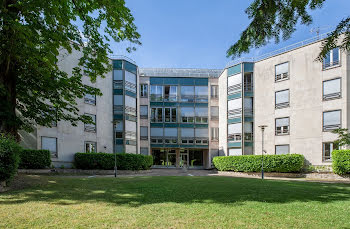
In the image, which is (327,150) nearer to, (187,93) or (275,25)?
(187,93)

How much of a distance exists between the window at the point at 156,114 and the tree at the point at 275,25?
1285 inches

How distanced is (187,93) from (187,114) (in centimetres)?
332

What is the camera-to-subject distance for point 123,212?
19.1 feet

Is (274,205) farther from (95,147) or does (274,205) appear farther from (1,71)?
(95,147)

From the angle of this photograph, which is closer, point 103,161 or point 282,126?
point 103,161

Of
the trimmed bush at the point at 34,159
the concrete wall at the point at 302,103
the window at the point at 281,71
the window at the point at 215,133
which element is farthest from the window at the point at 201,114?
the trimmed bush at the point at 34,159

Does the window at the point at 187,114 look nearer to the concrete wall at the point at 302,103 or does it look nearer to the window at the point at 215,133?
the window at the point at 215,133

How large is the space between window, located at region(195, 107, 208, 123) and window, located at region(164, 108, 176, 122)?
358 cm

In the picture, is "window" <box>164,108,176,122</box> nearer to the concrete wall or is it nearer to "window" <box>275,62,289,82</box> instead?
the concrete wall

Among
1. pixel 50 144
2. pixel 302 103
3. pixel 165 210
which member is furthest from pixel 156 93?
pixel 165 210

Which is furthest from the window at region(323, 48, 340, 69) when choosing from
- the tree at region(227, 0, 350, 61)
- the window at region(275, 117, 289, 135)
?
the tree at region(227, 0, 350, 61)

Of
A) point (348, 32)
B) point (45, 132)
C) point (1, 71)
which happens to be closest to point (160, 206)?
point (348, 32)

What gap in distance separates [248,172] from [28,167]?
21.1 m

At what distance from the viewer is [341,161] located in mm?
19969
